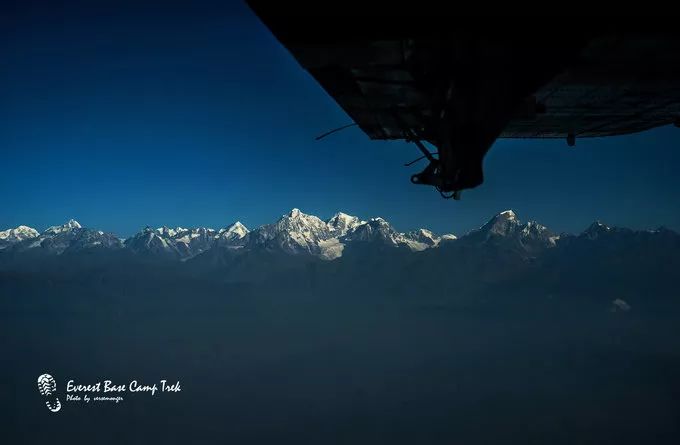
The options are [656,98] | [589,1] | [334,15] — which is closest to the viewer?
[589,1]

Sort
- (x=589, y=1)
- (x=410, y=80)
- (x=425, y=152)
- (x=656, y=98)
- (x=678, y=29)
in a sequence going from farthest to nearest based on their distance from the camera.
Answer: (x=656, y=98), (x=425, y=152), (x=410, y=80), (x=678, y=29), (x=589, y=1)

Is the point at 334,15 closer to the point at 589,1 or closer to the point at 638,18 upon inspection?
the point at 589,1

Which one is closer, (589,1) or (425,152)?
(589,1)

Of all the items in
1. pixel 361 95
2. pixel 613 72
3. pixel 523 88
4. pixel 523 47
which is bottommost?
pixel 523 88

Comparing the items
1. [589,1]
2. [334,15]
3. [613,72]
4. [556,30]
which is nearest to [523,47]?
[556,30]

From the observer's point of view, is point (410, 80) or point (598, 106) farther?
point (598, 106)

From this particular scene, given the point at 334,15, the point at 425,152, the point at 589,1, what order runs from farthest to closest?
1. the point at 425,152
2. the point at 334,15
3. the point at 589,1

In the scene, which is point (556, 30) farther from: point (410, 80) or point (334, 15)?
point (334, 15)

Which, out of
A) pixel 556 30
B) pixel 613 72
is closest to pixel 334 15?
pixel 556 30

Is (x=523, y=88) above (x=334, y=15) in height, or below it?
below
